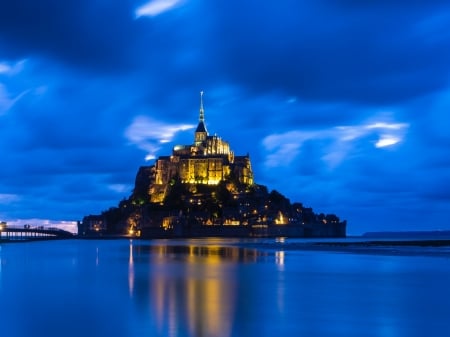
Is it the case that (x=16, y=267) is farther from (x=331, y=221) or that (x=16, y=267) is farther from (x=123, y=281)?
(x=331, y=221)

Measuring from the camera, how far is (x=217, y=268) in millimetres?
39375

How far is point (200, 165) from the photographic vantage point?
448 feet

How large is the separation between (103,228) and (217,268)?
362 feet

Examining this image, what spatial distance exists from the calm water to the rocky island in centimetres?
9371

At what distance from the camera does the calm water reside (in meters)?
17.4

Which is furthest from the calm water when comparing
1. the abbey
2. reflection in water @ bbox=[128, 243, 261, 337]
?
the abbey

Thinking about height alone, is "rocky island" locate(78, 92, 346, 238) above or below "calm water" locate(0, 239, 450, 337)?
above

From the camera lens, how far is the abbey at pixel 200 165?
13662 centimetres

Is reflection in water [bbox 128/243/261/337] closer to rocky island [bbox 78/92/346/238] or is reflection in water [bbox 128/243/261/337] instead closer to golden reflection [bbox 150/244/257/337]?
golden reflection [bbox 150/244/257/337]

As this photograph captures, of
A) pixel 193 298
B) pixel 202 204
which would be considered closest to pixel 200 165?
pixel 202 204

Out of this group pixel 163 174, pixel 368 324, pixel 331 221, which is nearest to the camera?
pixel 368 324

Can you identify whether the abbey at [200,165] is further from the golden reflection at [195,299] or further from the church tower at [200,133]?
the golden reflection at [195,299]

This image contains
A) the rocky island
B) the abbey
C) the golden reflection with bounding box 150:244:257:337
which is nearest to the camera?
the golden reflection with bounding box 150:244:257:337

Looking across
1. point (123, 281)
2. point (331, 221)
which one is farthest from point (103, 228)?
point (123, 281)
